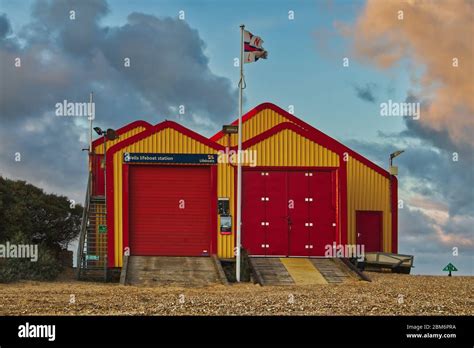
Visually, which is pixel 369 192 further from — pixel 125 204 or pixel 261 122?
pixel 125 204

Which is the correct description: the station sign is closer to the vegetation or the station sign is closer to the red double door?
the red double door

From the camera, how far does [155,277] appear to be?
22.9 meters

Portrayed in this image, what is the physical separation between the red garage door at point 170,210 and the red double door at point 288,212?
4.92ft

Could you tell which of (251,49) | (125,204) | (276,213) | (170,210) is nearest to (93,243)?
(125,204)

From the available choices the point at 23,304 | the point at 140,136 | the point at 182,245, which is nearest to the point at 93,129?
the point at 140,136

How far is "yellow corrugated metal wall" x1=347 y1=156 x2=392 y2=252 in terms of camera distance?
31688 mm

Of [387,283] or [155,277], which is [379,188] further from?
[155,277]

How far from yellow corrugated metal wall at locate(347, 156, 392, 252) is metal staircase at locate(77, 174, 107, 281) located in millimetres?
10737

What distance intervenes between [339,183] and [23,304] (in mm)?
13032

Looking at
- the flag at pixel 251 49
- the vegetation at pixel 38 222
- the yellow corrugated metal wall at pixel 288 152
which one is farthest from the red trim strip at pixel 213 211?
the vegetation at pixel 38 222

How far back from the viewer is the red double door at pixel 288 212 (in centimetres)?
2633

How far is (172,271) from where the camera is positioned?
77.4 ft

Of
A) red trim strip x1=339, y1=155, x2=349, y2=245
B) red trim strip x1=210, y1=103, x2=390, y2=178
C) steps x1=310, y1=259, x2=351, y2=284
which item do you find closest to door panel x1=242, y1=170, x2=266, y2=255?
steps x1=310, y1=259, x2=351, y2=284

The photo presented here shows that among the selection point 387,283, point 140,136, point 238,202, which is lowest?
point 387,283
